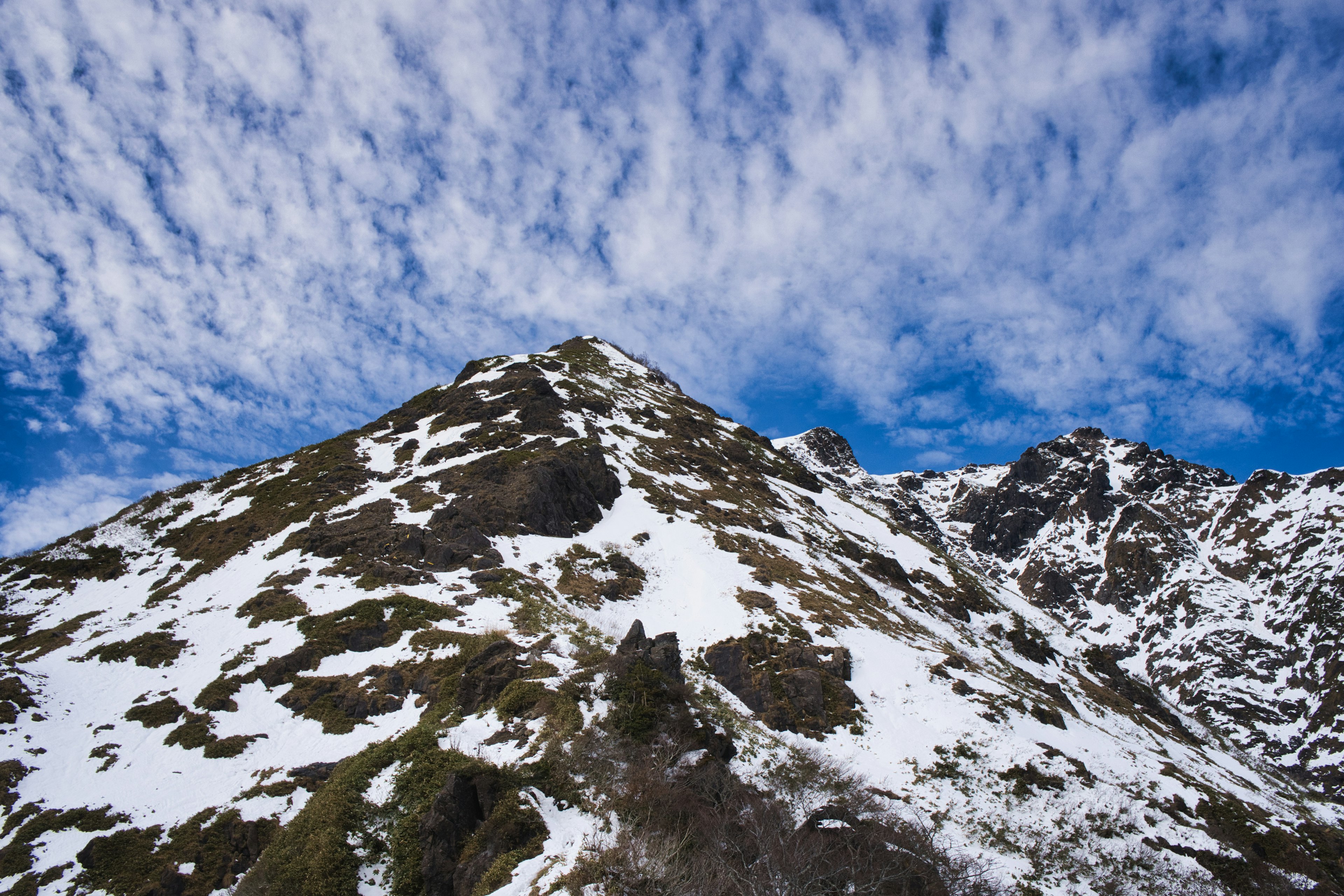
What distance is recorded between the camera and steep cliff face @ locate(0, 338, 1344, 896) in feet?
51.5

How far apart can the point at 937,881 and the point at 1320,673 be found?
219192 millimetres

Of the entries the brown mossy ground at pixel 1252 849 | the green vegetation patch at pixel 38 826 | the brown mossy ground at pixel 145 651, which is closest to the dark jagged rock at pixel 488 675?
the green vegetation patch at pixel 38 826

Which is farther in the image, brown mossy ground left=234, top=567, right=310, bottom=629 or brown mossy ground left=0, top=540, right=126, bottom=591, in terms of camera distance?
brown mossy ground left=0, top=540, right=126, bottom=591

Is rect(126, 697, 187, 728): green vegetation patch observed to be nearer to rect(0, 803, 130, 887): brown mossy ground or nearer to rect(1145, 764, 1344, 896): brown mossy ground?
rect(0, 803, 130, 887): brown mossy ground

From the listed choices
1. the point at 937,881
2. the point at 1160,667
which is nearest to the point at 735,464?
the point at 937,881

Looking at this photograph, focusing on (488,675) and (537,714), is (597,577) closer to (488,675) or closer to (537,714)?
(488,675)

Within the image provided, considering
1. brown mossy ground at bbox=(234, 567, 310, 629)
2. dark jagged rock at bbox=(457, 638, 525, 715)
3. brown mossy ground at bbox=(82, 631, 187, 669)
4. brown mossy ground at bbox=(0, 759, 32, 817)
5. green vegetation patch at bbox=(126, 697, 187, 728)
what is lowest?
brown mossy ground at bbox=(0, 759, 32, 817)

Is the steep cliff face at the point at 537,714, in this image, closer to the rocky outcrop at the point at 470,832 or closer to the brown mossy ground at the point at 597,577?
the rocky outcrop at the point at 470,832

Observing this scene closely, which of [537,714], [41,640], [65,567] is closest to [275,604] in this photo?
[41,640]

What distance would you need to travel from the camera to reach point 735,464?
78.6 m

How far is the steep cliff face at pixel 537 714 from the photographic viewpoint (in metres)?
15.7

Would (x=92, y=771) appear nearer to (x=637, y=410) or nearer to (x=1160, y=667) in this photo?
(x=637, y=410)

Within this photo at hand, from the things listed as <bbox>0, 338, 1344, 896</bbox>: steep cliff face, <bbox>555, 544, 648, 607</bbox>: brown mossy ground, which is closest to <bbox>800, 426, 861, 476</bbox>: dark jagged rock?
<bbox>0, 338, 1344, 896</bbox>: steep cliff face

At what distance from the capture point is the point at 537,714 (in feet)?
64.3
